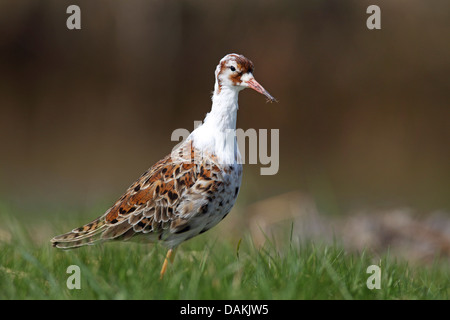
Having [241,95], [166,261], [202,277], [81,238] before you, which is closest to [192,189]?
[166,261]

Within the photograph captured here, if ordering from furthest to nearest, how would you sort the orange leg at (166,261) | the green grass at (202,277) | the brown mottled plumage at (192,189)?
the brown mottled plumage at (192,189), the orange leg at (166,261), the green grass at (202,277)

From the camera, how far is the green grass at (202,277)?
4645 millimetres

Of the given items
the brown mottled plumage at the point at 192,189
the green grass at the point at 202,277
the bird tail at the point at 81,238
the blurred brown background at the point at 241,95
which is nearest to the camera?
the green grass at the point at 202,277

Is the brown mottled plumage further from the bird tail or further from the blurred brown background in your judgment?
the blurred brown background

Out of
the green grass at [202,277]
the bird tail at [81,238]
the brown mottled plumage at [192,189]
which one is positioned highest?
the brown mottled plumage at [192,189]

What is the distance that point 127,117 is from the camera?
58.7 ft

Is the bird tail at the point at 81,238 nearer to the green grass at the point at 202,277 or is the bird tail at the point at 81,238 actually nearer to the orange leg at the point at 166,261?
the green grass at the point at 202,277

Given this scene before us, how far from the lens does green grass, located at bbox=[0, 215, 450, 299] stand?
15.2ft

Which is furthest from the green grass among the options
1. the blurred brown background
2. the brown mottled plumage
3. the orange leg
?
the blurred brown background

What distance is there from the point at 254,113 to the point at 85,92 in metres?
5.19

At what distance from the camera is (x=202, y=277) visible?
478cm

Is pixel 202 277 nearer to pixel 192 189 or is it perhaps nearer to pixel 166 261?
pixel 166 261

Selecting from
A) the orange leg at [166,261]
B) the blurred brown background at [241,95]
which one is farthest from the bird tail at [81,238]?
the blurred brown background at [241,95]

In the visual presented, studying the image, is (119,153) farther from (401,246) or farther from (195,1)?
(401,246)
